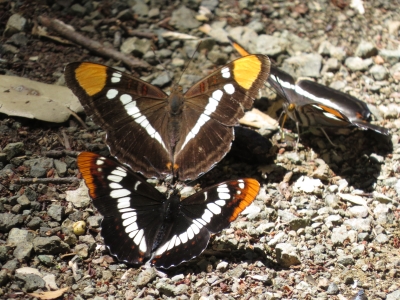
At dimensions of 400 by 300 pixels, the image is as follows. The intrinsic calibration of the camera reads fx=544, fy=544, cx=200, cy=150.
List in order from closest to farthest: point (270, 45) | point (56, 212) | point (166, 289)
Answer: point (166, 289) → point (56, 212) → point (270, 45)

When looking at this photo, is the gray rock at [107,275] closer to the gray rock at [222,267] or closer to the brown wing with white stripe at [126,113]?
the gray rock at [222,267]

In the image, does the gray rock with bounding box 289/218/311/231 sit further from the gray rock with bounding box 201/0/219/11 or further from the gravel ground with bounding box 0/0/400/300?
the gray rock with bounding box 201/0/219/11

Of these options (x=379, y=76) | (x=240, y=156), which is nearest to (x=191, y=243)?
(x=240, y=156)

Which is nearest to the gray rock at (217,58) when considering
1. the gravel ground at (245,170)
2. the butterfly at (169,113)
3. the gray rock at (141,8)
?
the gravel ground at (245,170)

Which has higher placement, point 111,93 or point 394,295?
point 111,93

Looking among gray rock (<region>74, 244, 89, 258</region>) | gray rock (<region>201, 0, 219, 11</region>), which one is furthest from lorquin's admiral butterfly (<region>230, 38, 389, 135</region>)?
gray rock (<region>74, 244, 89, 258</region>)

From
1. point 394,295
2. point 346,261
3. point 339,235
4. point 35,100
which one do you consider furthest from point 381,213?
point 35,100

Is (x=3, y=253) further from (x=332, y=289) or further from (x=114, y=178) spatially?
(x=332, y=289)
